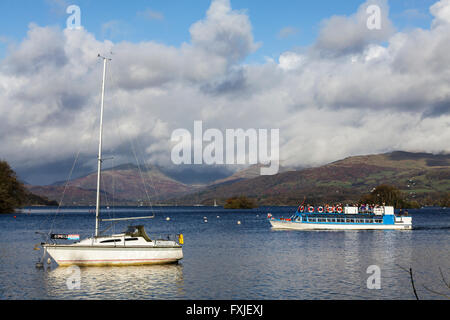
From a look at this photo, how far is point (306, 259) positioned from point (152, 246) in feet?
67.1

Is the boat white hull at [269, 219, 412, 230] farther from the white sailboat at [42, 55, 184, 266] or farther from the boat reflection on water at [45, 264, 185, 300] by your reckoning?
the white sailboat at [42, 55, 184, 266]

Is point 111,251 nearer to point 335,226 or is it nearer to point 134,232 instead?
point 134,232

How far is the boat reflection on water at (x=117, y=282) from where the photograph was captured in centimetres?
3503

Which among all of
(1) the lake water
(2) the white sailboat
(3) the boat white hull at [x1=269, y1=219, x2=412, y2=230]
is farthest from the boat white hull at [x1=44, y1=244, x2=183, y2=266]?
(3) the boat white hull at [x1=269, y1=219, x2=412, y2=230]

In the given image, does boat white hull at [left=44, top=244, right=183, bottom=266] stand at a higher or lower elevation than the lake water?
higher

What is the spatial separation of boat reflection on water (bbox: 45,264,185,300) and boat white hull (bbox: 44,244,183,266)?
2.15 feet

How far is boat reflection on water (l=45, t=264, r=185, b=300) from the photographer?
3503cm

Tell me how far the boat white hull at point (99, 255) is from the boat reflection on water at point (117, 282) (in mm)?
655

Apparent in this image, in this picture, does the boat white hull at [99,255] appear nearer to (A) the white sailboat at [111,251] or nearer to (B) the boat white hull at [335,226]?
(A) the white sailboat at [111,251]

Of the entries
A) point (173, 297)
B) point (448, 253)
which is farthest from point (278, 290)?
point (448, 253)

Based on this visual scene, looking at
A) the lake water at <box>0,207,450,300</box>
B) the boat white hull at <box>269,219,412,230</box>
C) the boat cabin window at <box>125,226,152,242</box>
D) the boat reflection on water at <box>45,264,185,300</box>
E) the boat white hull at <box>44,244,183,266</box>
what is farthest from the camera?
the boat white hull at <box>269,219,412,230</box>

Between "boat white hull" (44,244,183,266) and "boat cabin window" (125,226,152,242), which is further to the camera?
"boat cabin window" (125,226,152,242)

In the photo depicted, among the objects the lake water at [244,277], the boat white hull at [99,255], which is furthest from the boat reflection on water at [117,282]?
the boat white hull at [99,255]

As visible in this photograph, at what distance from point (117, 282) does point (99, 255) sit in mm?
7574
